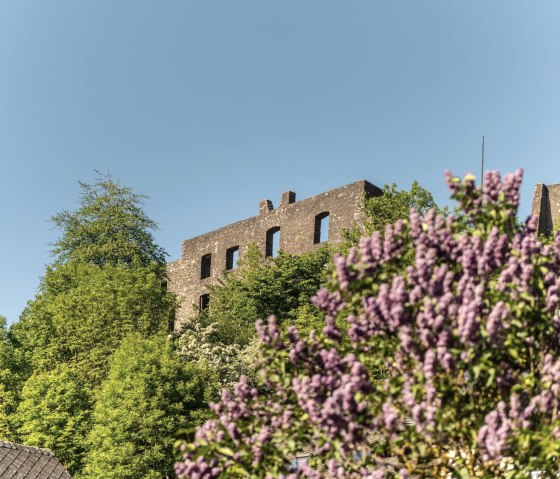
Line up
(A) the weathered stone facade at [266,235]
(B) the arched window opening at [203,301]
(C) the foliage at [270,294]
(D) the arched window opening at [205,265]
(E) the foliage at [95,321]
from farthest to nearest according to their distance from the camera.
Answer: (D) the arched window opening at [205,265] < (B) the arched window opening at [203,301] < (A) the weathered stone facade at [266,235] < (C) the foliage at [270,294] < (E) the foliage at [95,321]

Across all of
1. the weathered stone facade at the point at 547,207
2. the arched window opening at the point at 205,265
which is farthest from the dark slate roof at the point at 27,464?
the arched window opening at the point at 205,265

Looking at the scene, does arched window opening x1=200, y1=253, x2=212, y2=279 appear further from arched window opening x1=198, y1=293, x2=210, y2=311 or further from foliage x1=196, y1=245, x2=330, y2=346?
foliage x1=196, y1=245, x2=330, y2=346

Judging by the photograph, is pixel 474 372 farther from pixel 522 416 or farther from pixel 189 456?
pixel 189 456

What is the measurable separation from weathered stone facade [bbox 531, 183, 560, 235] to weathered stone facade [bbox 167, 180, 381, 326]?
7713 millimetres

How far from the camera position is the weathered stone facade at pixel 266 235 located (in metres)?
41.4

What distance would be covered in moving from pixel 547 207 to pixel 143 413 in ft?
65.1

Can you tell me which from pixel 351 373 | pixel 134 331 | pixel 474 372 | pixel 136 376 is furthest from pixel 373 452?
pixel 134 331

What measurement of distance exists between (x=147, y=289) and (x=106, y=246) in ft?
35.1

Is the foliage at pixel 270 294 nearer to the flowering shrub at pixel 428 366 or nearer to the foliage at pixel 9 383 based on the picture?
the foliage at pixel 9 383

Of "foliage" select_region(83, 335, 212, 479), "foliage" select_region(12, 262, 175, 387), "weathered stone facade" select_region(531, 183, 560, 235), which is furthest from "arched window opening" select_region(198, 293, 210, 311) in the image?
"weathered stone facade" select_region(531, 183, 560, 235)

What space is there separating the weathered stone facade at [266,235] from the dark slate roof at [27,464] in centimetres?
1998

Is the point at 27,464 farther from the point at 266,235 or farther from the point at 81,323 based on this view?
the point at 266,235

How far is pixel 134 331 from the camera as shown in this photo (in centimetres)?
3838

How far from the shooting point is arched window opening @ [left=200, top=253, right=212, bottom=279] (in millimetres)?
50809
